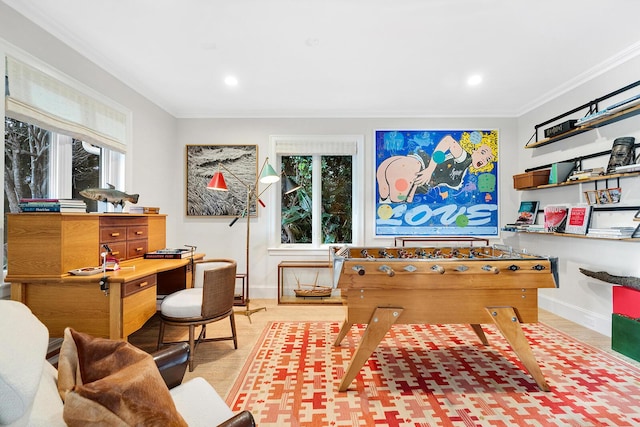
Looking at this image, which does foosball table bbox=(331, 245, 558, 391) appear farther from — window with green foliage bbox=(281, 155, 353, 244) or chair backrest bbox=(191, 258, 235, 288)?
window with green foliage bbox=(281, 155, 353, 244)

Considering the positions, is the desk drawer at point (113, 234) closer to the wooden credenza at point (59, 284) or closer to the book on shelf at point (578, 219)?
the wooden credenza at point (59, 284)

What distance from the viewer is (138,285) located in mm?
2246

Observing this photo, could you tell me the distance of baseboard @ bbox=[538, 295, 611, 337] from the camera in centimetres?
301

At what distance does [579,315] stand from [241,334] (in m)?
3.55

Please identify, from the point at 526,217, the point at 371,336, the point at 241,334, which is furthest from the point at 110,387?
the point at 526,217

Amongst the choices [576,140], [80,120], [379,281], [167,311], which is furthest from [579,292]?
[80,120]

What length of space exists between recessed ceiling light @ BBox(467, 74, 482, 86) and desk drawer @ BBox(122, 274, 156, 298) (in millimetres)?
3627

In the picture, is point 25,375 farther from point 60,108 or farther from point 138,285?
point 60,108

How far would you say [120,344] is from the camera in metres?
1.09

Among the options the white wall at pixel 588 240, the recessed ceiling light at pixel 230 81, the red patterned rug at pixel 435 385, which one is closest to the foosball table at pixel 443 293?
the red patterned rug at pixel 435 385

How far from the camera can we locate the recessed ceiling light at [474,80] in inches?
129

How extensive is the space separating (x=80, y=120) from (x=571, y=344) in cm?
479

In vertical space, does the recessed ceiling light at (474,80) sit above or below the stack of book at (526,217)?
above

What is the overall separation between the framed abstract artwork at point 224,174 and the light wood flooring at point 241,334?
54.9 inches
